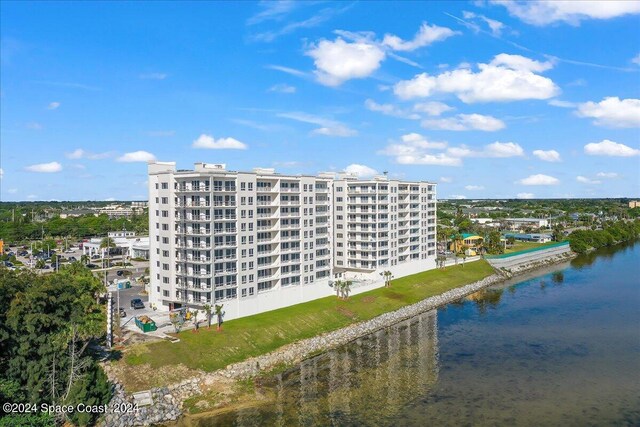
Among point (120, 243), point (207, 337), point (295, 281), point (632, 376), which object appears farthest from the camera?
point (120, 243)

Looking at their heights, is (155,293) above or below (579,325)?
above

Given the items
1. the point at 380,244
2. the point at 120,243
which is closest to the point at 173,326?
the point at 380,244

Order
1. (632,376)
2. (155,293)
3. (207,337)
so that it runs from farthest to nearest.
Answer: (155,293)
(207,337)
(632,376)

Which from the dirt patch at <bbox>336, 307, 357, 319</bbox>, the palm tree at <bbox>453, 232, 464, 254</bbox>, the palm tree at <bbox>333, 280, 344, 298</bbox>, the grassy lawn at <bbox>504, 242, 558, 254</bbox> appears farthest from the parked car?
the grassy lawn at <bbox>504, 242, 558, 254</bbox>

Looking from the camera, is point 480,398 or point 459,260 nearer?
point 480,398

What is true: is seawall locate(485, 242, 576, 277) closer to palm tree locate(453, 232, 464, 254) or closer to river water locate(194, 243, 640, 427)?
palm tree locate(453, 232, 464, 254)

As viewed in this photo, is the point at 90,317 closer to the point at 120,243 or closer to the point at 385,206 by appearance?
the point at 385,206

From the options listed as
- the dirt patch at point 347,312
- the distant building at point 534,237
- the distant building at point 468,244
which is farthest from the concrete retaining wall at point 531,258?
the dirt patch at point 347,312
